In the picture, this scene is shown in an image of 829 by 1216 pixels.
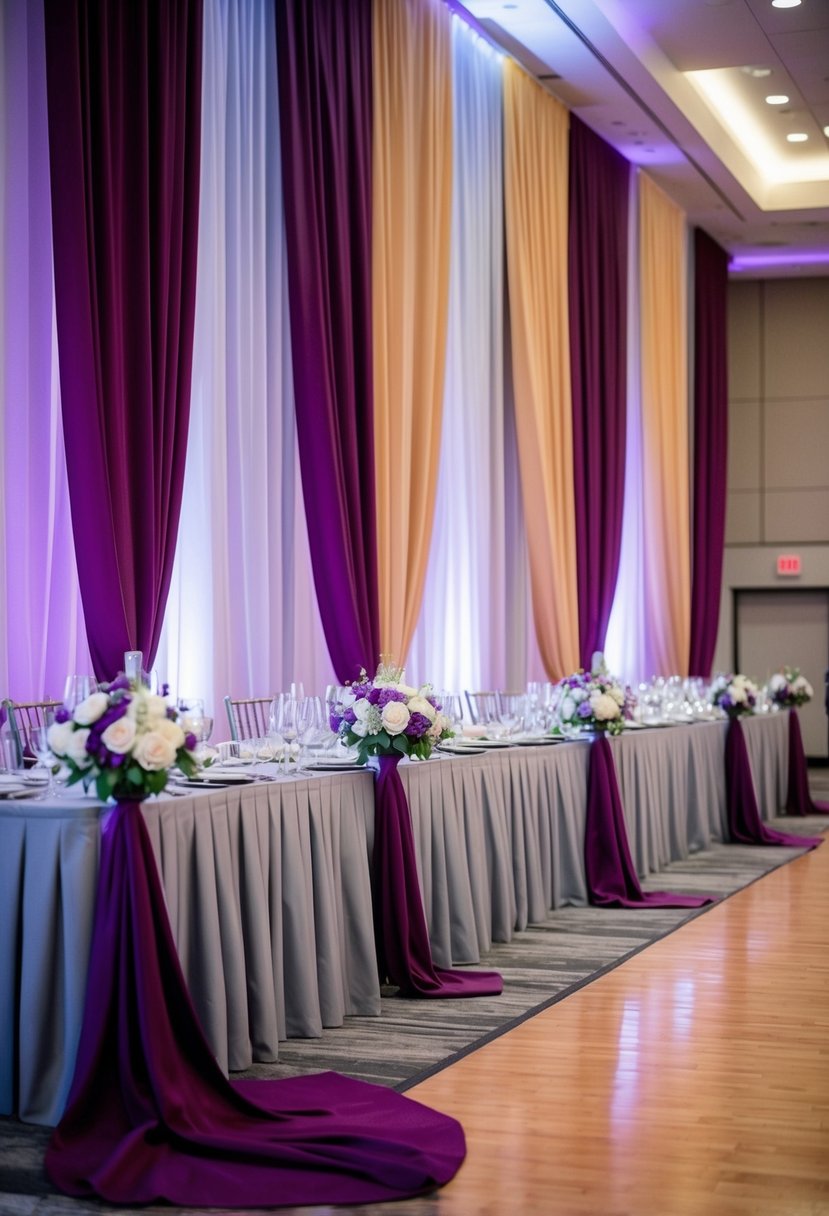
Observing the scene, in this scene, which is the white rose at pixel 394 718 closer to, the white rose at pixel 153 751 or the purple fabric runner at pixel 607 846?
the white rose at pixel 153 751

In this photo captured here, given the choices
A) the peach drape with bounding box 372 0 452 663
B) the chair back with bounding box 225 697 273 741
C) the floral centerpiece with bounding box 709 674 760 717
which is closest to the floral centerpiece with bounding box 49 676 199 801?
the chair back with bounding box 225 697 273 741

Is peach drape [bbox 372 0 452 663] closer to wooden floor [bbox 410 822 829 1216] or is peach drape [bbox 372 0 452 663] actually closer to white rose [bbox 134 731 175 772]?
wooden floor [bbox 410 822 829 1216]

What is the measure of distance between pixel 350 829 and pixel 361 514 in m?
3.37

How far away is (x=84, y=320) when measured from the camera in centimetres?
639

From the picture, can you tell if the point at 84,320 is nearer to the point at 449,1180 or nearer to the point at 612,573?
the point at 449,1180

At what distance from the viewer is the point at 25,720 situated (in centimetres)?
603

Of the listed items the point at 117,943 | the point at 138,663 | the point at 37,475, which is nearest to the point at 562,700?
the point at 37,475

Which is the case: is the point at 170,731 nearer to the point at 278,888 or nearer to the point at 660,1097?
the point at 278,888

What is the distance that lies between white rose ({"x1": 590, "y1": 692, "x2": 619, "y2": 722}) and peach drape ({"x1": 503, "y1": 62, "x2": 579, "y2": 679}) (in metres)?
3.55

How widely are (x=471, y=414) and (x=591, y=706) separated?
350 cm

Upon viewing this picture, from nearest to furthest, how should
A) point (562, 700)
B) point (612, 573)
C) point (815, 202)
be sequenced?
point (562, 700), point (612, 573), point (815, 202)

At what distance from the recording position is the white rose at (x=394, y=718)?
6.00 m

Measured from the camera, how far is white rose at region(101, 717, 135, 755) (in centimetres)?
430

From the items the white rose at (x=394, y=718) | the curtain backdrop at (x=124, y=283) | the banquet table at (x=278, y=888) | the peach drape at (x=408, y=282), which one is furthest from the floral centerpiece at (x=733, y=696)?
the white rose at (x=394, y=718)
